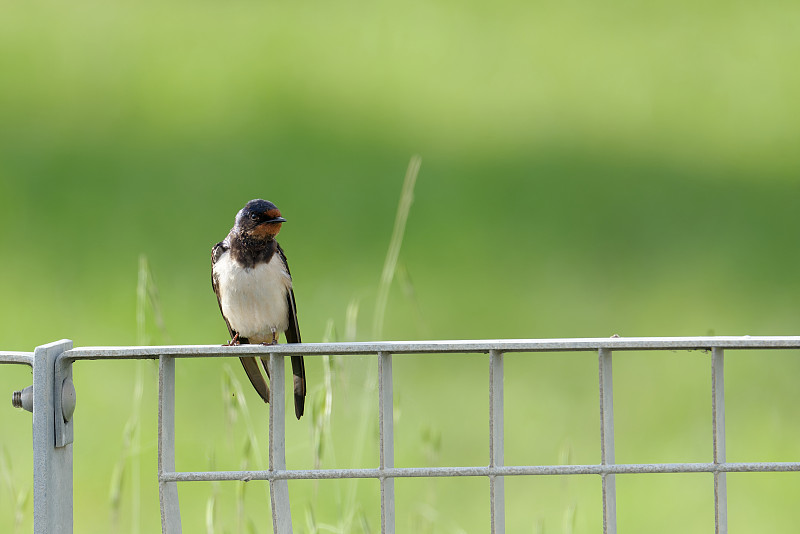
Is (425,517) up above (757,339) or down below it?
below

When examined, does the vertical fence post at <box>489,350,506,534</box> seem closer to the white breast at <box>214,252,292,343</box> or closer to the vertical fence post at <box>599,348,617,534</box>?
the vertical fence post at <box>599,348,617,534</box>

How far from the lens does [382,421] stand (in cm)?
98

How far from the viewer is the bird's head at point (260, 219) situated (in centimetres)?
162

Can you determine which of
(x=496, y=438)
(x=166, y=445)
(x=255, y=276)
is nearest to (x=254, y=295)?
(x=255, y=276)

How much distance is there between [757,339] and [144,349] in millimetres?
690

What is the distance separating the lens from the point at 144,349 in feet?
3.20

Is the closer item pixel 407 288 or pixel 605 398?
pixel 605 398

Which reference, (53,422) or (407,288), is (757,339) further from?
(53,422)

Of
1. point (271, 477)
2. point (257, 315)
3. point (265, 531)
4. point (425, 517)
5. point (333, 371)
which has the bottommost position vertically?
point (265, 531)

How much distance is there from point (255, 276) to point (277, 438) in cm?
69

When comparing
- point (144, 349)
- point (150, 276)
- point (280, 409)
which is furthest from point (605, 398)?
point (150, 276)

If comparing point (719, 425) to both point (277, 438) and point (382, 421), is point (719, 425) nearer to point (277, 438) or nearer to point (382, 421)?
point (382, 421)

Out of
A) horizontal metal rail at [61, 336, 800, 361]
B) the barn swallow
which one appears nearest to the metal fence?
horizontal metal rail at [61, 336, 800, 361]

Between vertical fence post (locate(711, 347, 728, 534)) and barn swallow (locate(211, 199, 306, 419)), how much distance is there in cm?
88
